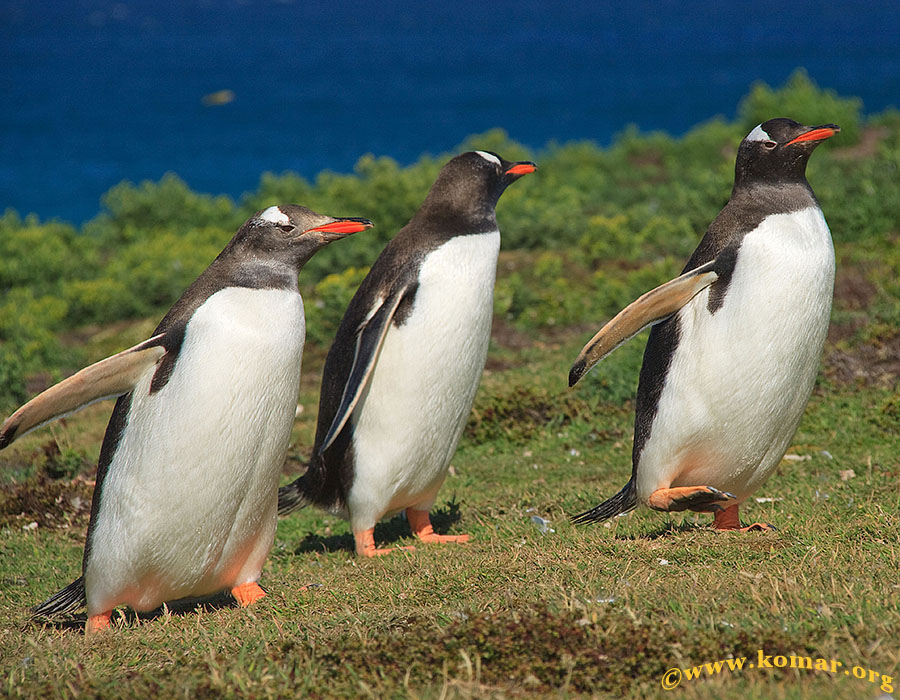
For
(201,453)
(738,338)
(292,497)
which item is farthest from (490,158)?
(201,453)

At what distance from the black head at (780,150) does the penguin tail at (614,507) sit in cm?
152

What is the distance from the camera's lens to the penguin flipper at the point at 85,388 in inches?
156

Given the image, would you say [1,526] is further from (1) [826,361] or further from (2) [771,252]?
(1) [826,361]

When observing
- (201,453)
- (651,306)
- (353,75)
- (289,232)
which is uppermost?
(353,75)

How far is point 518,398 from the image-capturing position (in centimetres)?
731

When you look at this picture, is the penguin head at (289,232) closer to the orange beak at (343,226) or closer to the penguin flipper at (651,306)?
the orange beak at (343,226)

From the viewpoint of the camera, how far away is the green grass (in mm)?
2959

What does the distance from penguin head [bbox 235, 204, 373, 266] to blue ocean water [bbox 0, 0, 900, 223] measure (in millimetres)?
28636

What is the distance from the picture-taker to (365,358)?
5.02m

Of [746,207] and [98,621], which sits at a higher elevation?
[746,207]

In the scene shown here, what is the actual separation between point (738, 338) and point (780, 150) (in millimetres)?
903

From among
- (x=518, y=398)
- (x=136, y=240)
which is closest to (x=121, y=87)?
(x=136, y=240)

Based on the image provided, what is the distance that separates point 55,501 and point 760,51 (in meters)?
76.2

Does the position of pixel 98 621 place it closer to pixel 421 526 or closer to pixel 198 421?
pixel 198 421
